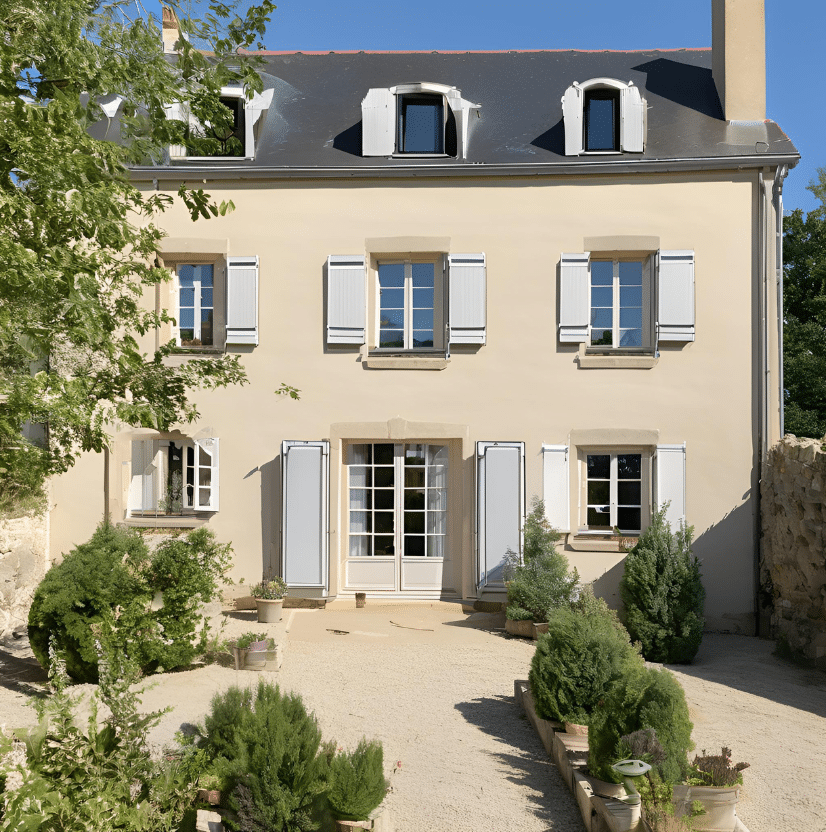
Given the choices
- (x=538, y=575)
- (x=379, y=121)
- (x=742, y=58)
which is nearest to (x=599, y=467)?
(x=538, y=575)

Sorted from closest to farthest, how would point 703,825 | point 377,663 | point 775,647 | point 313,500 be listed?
point 703,825
point 377,663
point 775,647
point 313,500

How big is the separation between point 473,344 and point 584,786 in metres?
5.95

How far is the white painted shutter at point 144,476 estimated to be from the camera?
9.97 metres

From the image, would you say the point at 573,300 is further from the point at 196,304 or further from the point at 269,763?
the point at 269,763

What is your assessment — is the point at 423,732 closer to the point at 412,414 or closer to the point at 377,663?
the point at 377,663

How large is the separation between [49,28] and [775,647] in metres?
8.52

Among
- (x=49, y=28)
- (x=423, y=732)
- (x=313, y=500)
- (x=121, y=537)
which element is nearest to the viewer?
(x=49, y=28)

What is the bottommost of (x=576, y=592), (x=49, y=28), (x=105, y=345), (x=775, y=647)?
(x=775, y=647)

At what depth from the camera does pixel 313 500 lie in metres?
9.41

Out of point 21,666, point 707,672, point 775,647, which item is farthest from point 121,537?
point 775,647

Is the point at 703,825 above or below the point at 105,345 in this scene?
below

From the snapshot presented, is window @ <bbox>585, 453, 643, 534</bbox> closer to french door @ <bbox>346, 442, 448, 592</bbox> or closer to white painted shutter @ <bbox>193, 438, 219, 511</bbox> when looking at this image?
french door @ <bbox>346, 442, 448, 592</bbox>

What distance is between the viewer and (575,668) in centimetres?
538

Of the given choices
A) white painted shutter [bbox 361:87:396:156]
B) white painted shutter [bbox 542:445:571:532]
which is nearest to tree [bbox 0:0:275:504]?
white painted shutter [bbox 361:87:396:156]
